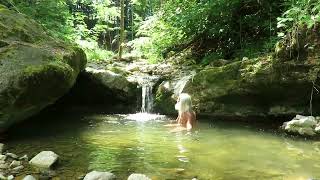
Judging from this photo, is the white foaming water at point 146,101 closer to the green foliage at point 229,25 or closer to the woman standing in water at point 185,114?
the woman standing in water at point 185,114

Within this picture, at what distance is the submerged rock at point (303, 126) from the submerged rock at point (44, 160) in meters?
5.38

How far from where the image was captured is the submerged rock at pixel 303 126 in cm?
858

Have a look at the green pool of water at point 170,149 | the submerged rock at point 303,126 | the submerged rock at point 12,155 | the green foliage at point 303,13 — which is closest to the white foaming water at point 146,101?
the green pool of water at point 170,149

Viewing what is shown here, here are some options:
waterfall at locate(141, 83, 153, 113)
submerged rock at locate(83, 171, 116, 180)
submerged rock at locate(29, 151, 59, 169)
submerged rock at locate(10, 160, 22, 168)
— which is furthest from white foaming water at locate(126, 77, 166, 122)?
submerged rock at locate(83, 171, 116, 180)

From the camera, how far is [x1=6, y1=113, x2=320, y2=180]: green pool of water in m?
5.96

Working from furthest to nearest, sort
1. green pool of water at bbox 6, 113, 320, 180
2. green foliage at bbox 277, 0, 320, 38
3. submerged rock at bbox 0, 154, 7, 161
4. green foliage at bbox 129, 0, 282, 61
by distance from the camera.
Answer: green foliage at bbox 129, 0, 282, 61 → green foliage at bbox 277, 0, 320, 38 → submerged rock at bbox 0, 154, 7, 161 → green pool of water at bbox 6, 113, 320, 180

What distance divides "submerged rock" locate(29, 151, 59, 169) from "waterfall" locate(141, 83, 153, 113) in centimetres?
617

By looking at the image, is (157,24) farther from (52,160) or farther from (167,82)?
(52,160)

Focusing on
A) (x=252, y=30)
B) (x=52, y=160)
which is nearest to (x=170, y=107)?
(x=252, y=30)

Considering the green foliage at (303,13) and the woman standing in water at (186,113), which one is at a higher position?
the green foliage at (303,13)

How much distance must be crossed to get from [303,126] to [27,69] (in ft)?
20.2


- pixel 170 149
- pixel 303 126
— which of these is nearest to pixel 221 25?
pixel 303 126

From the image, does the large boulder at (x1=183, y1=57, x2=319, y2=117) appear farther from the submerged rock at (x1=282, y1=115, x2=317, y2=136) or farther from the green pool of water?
the submerged rock at (x1=282, y1=115, x2=317, y2=136)

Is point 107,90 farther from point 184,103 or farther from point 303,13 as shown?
point 303,13
